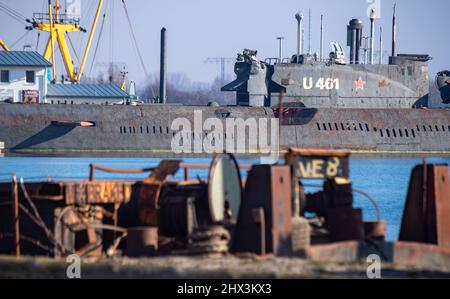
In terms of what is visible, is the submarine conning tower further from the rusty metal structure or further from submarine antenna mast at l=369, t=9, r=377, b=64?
the rusty metal structure

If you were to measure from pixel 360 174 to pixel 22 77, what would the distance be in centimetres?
2861

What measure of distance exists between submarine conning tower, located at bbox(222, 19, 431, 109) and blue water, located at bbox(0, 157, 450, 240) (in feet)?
16.7

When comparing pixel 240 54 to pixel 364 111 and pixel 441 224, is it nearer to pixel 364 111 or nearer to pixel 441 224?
pixel 364 111

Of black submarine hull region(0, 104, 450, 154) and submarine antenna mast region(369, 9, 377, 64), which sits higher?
submarine antenna mast region(369, 9, 377, 64)

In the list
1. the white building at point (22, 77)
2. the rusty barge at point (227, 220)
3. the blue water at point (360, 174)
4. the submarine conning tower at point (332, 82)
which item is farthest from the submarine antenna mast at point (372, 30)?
the rusty barge at point (227, 220)

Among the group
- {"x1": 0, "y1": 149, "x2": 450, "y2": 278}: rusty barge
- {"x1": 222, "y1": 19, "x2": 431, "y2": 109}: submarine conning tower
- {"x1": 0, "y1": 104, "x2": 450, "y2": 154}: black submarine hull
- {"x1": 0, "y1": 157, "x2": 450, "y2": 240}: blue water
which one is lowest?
{"x1": 0, "y1": 157, "x2": 450, "y2": 240}: blue water

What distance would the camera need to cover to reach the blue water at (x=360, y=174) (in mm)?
45825

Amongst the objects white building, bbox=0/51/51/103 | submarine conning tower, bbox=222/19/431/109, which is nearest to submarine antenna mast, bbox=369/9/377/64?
submarine conning tower, bbox=222/19/431/109

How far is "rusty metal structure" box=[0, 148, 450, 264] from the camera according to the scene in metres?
18.9

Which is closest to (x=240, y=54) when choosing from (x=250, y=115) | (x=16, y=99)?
(x=250, y=115)

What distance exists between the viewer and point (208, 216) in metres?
19.9

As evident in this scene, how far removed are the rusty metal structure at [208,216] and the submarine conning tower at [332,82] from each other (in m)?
53.2

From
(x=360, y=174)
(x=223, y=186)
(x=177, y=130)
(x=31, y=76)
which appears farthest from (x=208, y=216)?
(x=31, y=76)
